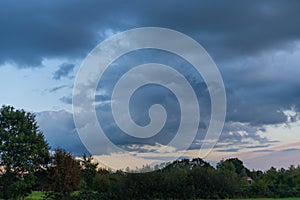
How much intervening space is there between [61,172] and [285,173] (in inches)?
1591

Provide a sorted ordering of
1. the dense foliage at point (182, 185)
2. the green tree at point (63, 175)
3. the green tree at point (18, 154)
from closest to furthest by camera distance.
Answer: the green tree at point (63, 175)
the green tree at point (18, 154)
the dense foliage at point (182, 185)

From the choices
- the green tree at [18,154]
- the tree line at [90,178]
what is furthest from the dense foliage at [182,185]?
the green tree at [18,154]

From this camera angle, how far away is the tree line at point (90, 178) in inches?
1641

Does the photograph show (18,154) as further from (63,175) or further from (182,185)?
(182,185)

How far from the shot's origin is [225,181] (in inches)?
2244

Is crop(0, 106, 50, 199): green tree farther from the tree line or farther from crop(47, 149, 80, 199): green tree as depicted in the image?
crop(47, 149, 80, 199): green tree

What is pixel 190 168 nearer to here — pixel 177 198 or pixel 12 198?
pixel 177 198

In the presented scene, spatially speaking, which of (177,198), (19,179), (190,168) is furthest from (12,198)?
(190,168)

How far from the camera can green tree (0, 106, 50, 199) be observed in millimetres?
43531

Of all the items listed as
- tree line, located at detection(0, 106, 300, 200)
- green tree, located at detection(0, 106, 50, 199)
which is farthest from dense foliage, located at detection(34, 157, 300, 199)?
green tree, located at detection(0, 106, 50, 199)

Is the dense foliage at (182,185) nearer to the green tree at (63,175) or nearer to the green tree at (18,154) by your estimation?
the green tree at (63,175)

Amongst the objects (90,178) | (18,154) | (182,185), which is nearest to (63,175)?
(18,154)

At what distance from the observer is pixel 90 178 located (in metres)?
64.4

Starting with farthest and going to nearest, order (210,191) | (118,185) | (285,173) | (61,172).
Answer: (285,173), (210,191), (118,185), (61,172)
